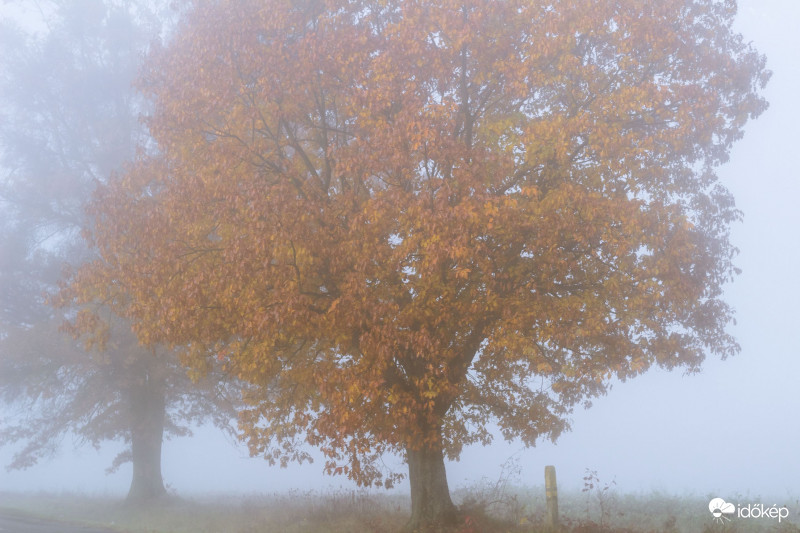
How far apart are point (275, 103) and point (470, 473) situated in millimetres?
39844

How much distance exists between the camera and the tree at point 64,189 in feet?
89.5

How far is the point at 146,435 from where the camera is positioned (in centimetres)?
2711

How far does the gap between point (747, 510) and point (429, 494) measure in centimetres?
795

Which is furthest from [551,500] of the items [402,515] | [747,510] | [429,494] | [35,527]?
[35,527]

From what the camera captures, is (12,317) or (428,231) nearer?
(428,231)

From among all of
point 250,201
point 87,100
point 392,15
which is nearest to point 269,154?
point 250,201

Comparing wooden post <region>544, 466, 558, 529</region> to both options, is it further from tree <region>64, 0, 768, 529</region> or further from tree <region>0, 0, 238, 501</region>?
tree <region>0, 0, 238, 501</region>

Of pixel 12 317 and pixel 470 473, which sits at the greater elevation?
pixel 12 317

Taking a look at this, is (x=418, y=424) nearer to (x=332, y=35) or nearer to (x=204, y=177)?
(x=204, y=177)

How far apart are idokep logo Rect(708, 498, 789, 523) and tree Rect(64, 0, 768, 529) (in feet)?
14.5

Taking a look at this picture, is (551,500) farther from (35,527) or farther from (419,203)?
(35,527)

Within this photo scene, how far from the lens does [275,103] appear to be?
13.2 meters

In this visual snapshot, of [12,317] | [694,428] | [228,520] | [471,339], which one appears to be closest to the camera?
[471,339]

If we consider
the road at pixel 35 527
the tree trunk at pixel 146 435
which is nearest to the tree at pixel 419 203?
the road at pixel 35 527
